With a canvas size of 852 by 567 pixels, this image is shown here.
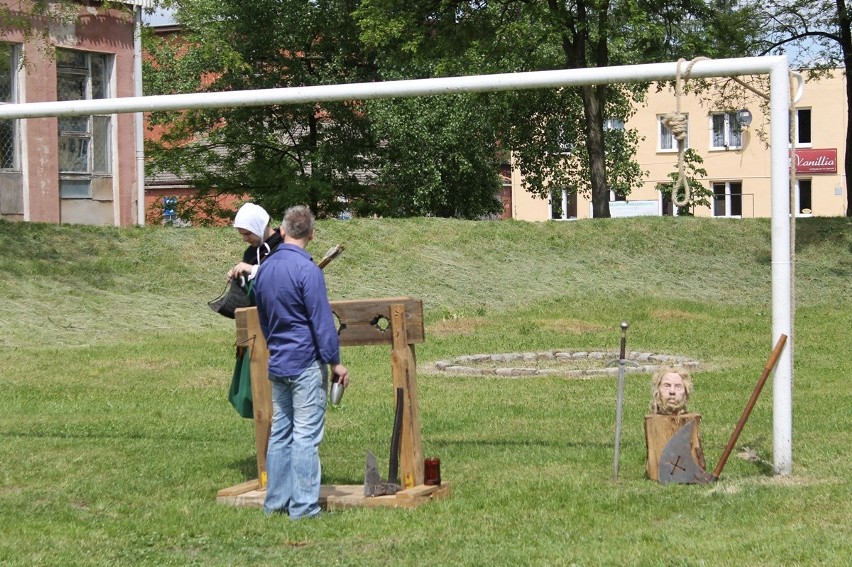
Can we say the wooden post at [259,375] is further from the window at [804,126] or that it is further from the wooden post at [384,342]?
the window at [804,126]

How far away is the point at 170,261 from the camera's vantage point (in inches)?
946

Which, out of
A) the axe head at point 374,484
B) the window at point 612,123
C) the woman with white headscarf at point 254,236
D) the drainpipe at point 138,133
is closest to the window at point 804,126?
the window at point 612,123

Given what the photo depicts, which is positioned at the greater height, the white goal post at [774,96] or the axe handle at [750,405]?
the white goal post at [774,96]

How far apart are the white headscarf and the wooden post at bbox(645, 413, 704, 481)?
282 cm

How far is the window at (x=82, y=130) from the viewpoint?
3070 centimetres

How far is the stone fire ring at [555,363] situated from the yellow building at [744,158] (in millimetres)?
40098

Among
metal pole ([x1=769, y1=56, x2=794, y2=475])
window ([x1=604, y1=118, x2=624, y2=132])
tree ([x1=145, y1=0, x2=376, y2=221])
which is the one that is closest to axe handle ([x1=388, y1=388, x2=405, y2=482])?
metal pole ([x1=769, y1=56, x2=794, y2=475])

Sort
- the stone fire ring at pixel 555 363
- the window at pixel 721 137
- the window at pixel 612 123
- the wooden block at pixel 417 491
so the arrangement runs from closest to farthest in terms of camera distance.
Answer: the wooden block at pixel 417 491, the stone fire ring at pixel 555 363, the window at pixel 612 123, the window at pixel 721 137

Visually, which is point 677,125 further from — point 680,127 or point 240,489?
point 240,489

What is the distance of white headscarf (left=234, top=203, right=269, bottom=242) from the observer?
8508 mm

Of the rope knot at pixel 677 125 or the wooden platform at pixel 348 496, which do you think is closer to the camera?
the wooden platform at pixel 348 496

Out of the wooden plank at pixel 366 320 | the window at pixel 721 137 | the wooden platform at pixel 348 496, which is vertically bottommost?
the wooden platform at pixel 348 496

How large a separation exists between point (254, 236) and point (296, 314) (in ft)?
3.70

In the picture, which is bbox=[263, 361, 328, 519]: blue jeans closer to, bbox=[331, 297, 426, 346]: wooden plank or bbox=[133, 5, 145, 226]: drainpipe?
bbox=[331, 297, 426, 346]: wooden plank
